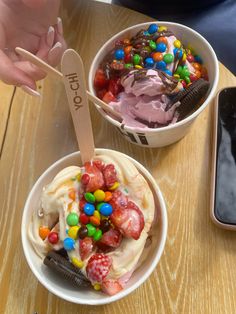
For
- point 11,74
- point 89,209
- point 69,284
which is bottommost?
point 69,284

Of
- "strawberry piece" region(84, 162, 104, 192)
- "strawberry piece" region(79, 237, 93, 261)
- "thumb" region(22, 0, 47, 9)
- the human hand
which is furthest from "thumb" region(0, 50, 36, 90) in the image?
"strawberry piece" region(79, 237, 93, 261)

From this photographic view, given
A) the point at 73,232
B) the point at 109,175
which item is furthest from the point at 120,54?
the point at 73,232

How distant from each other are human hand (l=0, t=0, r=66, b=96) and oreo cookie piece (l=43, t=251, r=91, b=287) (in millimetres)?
322

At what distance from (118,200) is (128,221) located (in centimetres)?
4

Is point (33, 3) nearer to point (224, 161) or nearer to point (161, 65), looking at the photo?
point (161, 65)

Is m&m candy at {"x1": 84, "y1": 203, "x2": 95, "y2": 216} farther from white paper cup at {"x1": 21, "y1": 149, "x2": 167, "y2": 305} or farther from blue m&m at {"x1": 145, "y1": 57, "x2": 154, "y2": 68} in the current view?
blue m&m at {"x1": 145, "y1": 57, "x2": 154, "y2": 68}

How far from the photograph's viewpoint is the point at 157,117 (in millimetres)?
801

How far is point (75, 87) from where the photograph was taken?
0.61 meters

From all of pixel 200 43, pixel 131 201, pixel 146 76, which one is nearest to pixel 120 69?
pixel 146 76

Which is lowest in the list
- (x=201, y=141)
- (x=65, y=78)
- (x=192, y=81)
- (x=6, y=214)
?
(x=6, y=214)

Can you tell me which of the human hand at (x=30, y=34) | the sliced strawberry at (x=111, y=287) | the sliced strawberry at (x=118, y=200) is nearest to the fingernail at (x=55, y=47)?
the human hand at (x=30, y=34)

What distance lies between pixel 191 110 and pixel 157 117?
0.07 metres

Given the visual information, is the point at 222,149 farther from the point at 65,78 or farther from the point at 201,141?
the point at 65,78

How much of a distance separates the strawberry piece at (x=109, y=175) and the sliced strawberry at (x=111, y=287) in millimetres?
154
